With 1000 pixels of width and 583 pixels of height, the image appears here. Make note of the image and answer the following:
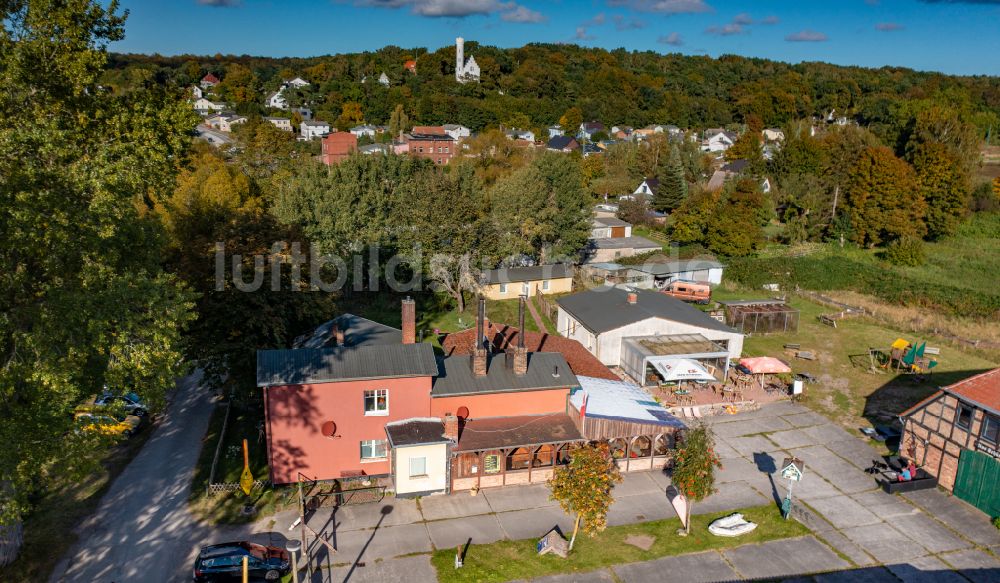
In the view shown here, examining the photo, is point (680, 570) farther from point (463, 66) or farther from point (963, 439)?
point (463, 66)

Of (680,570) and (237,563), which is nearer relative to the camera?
(237,563)

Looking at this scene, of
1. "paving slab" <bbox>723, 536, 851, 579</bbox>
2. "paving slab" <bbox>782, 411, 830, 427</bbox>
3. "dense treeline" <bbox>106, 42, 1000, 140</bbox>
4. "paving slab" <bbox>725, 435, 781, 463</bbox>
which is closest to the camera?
"paving slab" <bbox>723, 536, 851, 579</bbox>

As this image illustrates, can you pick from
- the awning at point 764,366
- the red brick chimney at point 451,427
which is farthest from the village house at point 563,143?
the red brick chimney at point 451,427

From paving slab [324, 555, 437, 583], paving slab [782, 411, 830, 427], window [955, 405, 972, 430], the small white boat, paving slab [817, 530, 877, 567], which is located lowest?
paving slab [324, 555, 437, 583]

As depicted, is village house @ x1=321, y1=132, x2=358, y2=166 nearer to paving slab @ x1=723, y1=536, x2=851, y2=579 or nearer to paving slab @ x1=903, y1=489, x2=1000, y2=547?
paving slab @ x1=723, y1=536, x2=851, y2=579

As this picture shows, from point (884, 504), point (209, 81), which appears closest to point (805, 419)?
point (884, 504)

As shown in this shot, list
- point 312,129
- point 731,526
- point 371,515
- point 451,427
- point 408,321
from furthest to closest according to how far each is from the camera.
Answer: point 312,129
point 408,321
point 451,427
point 371,515
point 731,526

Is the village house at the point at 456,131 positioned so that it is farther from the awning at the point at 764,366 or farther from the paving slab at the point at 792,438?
the paving slab at the point at 792,438

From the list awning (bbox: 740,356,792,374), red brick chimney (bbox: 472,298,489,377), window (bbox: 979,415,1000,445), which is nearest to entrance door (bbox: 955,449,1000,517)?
window (bbox: 979,415,1000,445)
